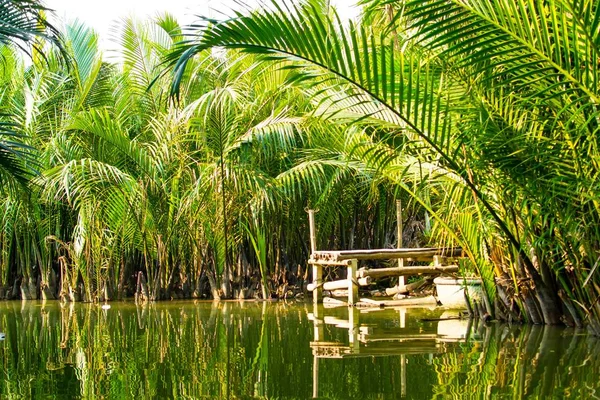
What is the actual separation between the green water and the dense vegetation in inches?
32.5

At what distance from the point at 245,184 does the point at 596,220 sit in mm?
5801

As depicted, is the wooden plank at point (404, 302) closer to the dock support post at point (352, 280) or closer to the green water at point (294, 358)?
the dock support post at point (352, 280)

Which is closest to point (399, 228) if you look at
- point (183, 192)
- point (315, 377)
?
point (183, 192)

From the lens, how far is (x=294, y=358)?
556 cm

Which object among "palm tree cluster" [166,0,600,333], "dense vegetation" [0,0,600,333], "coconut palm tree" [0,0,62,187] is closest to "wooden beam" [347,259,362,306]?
"dense vegetation" [0,0,600,333]

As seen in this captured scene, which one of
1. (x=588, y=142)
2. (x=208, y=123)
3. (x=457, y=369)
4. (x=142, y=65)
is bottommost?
(x=457, y=369)

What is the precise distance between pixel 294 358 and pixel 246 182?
18.3ft

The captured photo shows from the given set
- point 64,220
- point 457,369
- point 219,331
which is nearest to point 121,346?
point 219,331

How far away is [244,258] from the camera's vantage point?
11797 mm

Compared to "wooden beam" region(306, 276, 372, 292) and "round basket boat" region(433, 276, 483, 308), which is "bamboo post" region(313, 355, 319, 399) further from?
"wooden beam" region(306, 276, 372, 292)

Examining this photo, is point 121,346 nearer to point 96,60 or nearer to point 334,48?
point 334,48

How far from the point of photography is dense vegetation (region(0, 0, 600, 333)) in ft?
20.0

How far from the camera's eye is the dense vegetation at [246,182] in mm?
6105

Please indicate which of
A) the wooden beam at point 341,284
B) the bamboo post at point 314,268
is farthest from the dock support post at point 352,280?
the bamboo post at point 314,268
